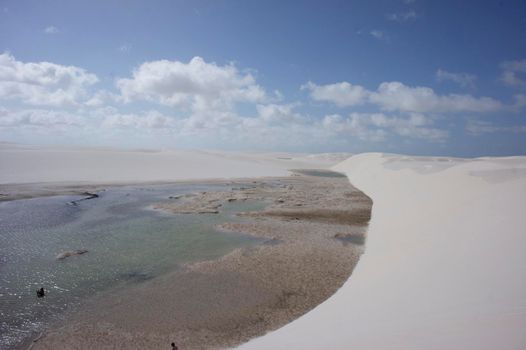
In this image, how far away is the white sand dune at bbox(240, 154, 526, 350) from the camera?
4.94m

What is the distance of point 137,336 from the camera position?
7.08m

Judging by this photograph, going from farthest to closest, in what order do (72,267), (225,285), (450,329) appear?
(72,267) → (225,285) → (450,329)

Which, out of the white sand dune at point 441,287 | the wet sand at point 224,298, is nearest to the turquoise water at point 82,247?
the wet sand at point 224,298

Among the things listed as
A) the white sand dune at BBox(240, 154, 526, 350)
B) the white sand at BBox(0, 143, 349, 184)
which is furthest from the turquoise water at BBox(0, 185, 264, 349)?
the white sand at BBox(0, 143, 349, 184)

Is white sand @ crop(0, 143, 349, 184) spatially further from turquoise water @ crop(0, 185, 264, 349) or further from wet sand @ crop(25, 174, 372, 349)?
wet sand @ crop(25, 174, 372, 349)

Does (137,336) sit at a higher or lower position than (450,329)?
lower

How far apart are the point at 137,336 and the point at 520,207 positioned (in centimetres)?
1124

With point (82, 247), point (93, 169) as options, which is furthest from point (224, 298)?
point (93, 169)

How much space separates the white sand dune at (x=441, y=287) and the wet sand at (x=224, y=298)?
0.74m

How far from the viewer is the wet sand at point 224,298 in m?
7.04

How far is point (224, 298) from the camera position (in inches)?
351

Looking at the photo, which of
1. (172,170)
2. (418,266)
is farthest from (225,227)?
(172,170)

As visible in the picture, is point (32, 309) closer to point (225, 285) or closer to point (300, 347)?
point (225, 285)

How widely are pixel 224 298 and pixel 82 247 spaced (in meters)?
8.03
